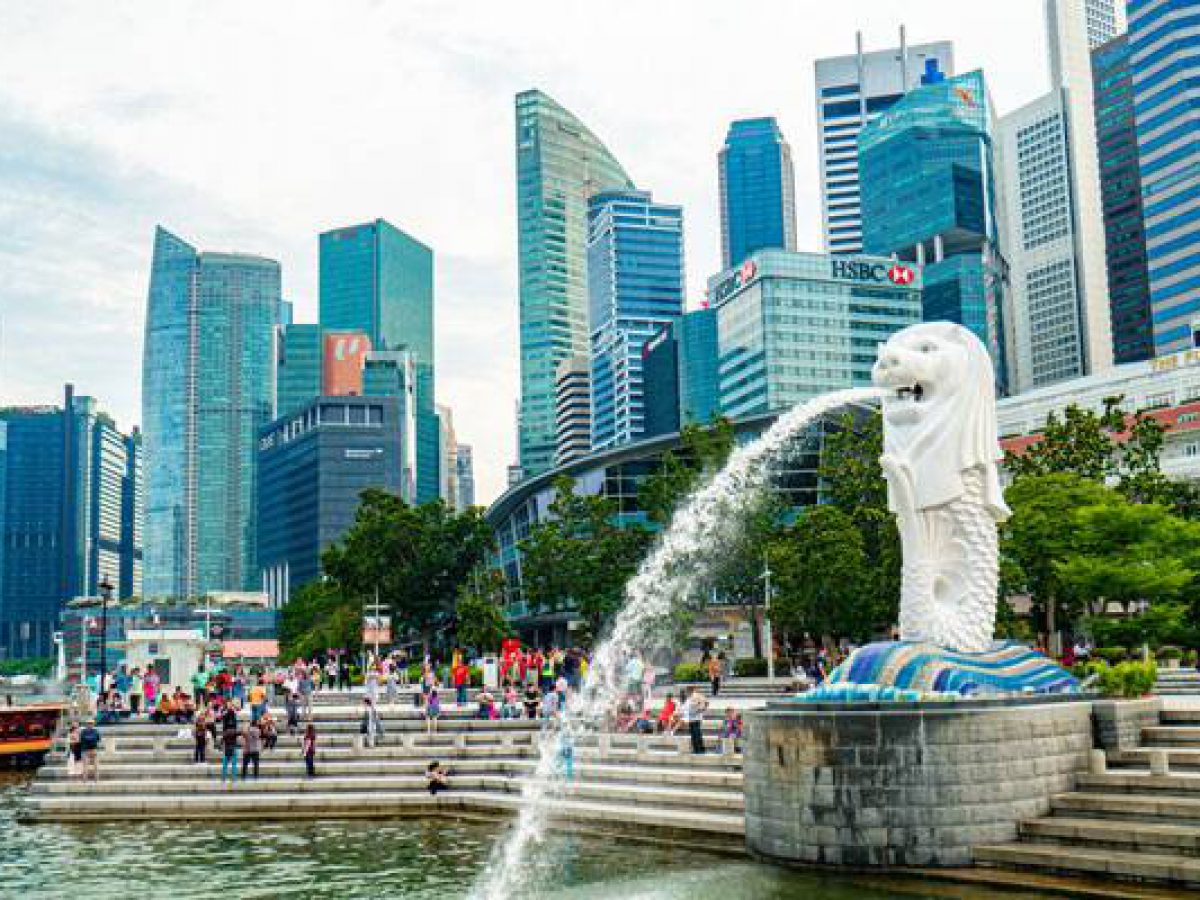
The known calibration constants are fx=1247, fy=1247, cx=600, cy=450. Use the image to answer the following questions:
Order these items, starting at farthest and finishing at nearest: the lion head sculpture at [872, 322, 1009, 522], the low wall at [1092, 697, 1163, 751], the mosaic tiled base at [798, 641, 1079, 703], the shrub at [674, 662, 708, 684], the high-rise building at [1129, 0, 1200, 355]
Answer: the high-rise building at [1129, 0, 1200, 355] → the shrub at [674, 662, 708, 684] → the lion head sculpture at [872, 322, 1009, 522] → the low wall at [1092, 697, 1163, 751] → the mosaic tiled base at [798, 641, 1079, 703]

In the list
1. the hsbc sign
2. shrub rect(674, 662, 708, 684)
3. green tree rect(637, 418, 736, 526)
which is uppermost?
the hsbc sign

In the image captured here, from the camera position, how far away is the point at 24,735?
4644 centimetres

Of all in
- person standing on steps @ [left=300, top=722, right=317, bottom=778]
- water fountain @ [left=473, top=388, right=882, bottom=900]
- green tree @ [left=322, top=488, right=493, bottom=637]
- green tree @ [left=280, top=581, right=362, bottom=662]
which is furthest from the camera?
green tree @ [left=280, top=581, right=362, bottom=662]

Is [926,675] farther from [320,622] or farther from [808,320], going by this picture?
[808,320]

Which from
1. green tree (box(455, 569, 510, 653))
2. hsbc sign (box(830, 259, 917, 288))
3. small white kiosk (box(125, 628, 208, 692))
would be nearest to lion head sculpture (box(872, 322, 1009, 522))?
green tree (box(455, 569, 510, 653))

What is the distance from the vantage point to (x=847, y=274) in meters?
152

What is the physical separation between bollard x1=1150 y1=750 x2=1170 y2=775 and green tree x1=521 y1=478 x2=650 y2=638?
37.4m

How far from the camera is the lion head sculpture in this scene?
865 inches

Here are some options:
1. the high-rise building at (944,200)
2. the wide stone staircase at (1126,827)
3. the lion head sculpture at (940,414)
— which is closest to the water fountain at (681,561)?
the lion head sculpture at (940,414)

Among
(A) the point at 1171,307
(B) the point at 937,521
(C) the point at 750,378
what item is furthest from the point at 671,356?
(B) the point at 937,521

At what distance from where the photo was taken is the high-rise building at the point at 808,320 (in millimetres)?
147125

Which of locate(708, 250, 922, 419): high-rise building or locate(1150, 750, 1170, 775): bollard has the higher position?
locate(708, 250, 922, 419): high-rise building

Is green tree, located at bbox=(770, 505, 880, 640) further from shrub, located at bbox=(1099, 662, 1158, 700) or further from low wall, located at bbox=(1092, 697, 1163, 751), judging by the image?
low wall, located at bbox=(1092, 697, 1163, 751)

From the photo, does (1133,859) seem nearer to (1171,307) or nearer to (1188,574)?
(1188,574)
